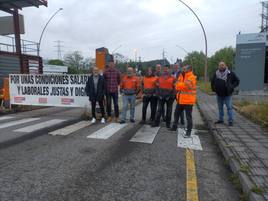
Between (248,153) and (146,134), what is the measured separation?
9.48 ft

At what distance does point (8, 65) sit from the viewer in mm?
16281

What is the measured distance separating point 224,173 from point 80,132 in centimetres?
434

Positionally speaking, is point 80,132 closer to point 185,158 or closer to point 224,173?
point 185,158

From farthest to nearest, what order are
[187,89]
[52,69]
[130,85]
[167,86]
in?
[52,69] < [130,85] < [167,86] < [187,89]

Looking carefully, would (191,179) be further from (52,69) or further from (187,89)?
(52,69)

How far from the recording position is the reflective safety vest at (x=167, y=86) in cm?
806

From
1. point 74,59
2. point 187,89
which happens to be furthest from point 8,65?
point 74,59

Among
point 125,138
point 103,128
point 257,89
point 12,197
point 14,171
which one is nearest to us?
point 12,197

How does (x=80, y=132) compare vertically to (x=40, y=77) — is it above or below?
below

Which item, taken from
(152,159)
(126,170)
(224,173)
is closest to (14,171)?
(126,170)

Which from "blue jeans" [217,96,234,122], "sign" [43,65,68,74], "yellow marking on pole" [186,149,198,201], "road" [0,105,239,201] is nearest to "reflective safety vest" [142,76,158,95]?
"road" [0,105,239,201]

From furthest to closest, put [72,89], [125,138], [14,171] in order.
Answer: [72,89]
[125,138]
[14,171]

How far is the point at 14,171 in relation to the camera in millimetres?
4391

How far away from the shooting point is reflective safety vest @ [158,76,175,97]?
806 cm
